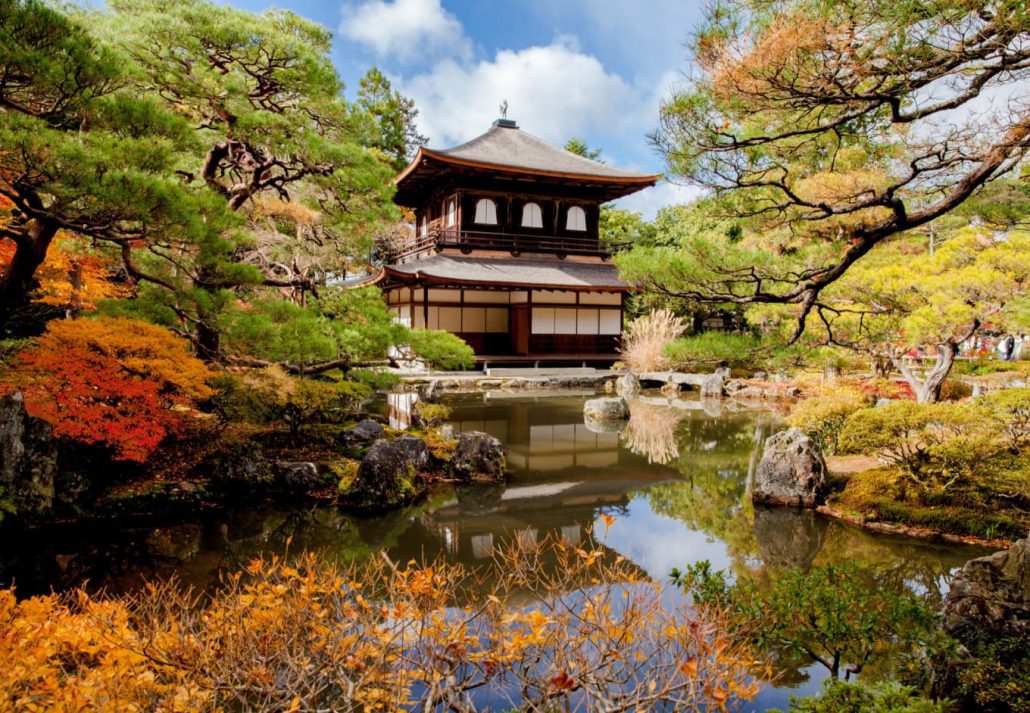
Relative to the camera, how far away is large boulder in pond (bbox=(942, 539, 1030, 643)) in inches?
122

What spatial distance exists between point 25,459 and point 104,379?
889 mm

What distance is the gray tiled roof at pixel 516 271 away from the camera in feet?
54.7

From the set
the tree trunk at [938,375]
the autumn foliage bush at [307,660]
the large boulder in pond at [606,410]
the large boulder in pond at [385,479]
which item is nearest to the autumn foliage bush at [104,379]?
the large boulder in pond at [385,479]

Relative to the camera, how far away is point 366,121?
730cm

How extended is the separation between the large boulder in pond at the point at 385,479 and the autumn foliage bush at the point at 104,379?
1864 mm

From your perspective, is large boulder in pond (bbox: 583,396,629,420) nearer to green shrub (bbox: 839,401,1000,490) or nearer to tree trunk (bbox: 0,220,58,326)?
green shrub (bbox: 839,401,1000,490)

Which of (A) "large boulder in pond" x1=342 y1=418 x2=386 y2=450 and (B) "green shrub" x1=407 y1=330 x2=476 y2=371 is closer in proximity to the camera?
(B) "green shrub" x1=407 y1=330 x2=476 y2=371

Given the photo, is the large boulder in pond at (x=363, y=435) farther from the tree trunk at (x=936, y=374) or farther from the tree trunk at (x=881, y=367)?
the tree trunk at (x=881, y=367)

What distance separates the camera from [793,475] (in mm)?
6543

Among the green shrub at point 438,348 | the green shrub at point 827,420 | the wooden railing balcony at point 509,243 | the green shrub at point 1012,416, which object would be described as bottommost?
the green shrub at point 827,420

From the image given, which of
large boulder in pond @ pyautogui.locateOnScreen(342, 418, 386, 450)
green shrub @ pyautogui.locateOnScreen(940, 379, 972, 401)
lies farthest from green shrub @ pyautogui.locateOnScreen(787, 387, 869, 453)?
large boulder in pond @ pyautogui.locateOnScreen(342, 418, 386, 450)

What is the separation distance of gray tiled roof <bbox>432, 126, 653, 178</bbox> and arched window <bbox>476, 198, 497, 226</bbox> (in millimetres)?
1252

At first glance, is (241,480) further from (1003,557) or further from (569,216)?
(569,216)

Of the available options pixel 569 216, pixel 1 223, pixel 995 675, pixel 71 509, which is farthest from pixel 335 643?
pixel 569 216
